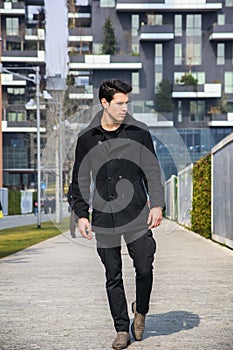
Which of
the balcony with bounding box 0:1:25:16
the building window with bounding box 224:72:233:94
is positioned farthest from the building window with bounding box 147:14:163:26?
the balcony with bounding box 0:1:25:16

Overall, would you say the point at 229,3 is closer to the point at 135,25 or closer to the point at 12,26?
the point at 135,25

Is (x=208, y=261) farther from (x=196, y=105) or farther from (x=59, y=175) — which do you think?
(x=196, y=105)

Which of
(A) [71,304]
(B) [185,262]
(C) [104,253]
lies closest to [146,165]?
(C) [104,253]

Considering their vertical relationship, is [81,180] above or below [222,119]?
above

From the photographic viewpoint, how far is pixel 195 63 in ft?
229

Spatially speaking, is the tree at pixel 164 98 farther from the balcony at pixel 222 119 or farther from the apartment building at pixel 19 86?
the apartment building at pixel 19 86

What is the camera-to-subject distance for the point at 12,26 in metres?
72.2

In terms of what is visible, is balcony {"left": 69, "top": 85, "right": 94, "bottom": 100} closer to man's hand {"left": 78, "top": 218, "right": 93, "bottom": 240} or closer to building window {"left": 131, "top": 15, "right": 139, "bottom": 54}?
building window {"left": 131, "top": 15, "right": 139, "bottom": 54}

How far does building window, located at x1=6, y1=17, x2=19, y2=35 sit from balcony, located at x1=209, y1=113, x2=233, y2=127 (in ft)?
68.3

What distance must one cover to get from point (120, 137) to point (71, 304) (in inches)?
105

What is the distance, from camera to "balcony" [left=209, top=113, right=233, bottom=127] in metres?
67.1

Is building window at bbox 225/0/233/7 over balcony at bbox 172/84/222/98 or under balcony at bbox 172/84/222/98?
over

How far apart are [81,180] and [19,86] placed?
67.7m

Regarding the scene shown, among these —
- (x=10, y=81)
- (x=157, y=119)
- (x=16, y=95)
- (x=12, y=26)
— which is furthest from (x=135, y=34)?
(x=157, y=119)
